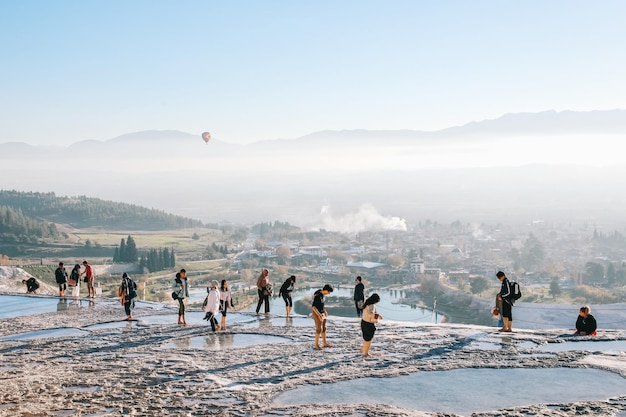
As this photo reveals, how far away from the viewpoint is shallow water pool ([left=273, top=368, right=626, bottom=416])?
13.5m

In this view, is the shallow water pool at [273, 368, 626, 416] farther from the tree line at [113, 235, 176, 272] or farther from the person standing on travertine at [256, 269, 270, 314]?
the tree line at [113, 235, 176, 272]

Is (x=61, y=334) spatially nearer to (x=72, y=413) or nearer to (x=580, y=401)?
(x=72, y=413)

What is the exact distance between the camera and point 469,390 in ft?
47.2

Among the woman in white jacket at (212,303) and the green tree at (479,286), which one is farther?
the green tree at (479,286)

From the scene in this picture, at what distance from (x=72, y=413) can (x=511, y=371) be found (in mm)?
10395


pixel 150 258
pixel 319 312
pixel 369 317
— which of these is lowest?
pixel 150 258

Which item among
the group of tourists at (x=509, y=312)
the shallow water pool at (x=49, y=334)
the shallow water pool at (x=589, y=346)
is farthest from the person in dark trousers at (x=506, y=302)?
the shallow water pool at (x=49, y=334)

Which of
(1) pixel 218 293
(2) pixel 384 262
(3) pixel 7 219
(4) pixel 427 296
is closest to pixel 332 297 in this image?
(4) pixel 427 296

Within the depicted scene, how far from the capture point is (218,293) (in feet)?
71.5

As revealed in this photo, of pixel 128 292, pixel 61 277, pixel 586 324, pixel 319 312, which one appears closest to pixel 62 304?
pixel 61 277

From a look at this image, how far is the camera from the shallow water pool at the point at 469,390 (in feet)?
44.2

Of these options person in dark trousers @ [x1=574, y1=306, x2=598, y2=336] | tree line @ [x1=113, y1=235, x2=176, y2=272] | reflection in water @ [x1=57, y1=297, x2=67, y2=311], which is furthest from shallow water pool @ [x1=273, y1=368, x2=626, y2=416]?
tree line @ [x1=113, y1=235, x2=176, y2=272]

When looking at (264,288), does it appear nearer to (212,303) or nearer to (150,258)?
(212,303)

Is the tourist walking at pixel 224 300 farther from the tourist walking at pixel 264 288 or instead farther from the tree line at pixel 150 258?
the tree line at pixel 150 258
